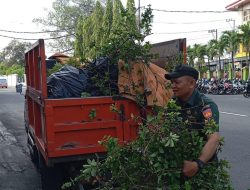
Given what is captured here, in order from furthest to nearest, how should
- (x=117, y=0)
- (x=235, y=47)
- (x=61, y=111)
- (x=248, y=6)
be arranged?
(x=248, y=6)
(x=235, y=47)
(x=117, y=0)
(x=61, y=111)

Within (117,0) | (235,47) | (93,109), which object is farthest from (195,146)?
(235,47)

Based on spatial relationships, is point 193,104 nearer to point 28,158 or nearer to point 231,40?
point 28,158

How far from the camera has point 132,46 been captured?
4.90 metres

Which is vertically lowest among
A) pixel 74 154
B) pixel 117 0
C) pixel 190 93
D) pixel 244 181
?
pixel 244 181

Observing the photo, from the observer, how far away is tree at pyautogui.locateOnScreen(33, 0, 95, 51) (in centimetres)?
6869

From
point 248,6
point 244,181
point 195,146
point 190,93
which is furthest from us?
point 248,6

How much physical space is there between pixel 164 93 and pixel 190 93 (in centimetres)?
165

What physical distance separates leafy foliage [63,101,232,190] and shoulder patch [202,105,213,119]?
218mm

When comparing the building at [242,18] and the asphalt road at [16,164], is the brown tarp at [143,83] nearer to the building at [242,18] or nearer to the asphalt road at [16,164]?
the asphalt road at [16,164]

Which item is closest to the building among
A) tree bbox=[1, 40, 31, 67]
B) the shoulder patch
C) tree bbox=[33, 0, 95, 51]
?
tree bbox=[33, 0, 95, 51]

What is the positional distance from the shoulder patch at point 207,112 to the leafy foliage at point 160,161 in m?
0.22

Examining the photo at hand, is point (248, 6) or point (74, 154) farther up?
point (248, 6)

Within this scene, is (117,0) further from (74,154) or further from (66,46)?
(66,46)

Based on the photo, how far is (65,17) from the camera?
69.0 m
